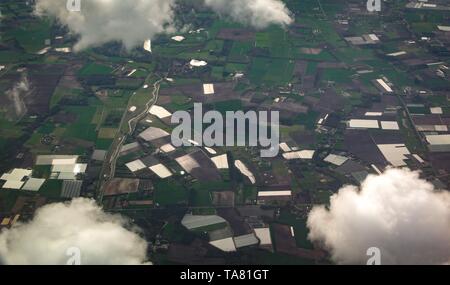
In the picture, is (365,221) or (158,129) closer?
(365,221)

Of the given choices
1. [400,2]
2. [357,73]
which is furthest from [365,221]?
[400,2]

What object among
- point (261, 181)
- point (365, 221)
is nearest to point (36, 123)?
point (261, 181)

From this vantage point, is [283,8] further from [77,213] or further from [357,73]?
[77,213]

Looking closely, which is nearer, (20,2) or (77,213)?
(77,213)

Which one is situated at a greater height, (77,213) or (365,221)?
(365,221)

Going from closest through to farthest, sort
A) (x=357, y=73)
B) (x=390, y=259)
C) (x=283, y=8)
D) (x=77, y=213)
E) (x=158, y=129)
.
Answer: (x=390, y=259) < (x=77, y=213) < (x=158, y=129) < (x=357, y=73) < (x=283, y=8)

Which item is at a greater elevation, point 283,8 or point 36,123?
point 283,8

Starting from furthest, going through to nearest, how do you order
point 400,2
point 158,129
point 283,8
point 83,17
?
point 400,2, point 283,8, point 83,17, point 158,129

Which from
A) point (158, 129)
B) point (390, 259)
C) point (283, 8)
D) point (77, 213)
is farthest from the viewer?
point (283, 8)

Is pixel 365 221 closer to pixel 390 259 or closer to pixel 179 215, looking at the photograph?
pixel 390 259
